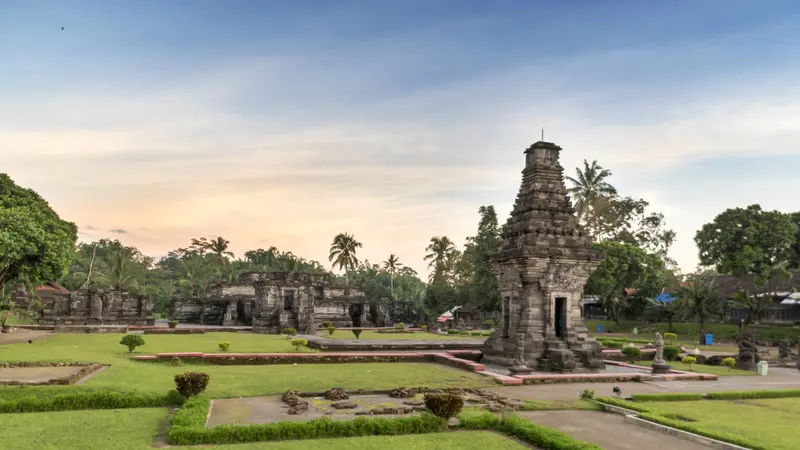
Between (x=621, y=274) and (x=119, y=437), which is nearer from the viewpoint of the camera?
(x=119, y=437)

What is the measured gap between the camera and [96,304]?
141 feet

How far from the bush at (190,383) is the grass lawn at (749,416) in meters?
10.9

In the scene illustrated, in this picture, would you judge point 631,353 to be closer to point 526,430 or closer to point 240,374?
point 240,374

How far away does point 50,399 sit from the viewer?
12609mm

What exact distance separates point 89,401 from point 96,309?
33.9 metres

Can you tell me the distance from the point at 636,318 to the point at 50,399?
56.2 m

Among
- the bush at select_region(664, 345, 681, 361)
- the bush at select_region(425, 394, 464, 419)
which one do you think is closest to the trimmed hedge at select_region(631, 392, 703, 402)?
the bush at select_region(425, 394, 464, 419)

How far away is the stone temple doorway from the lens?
76.8ft

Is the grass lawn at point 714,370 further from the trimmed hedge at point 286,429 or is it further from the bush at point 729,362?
the trimmed hedge at point 286,429

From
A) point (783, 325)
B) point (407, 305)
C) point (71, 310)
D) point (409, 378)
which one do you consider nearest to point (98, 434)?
point (409, 378)

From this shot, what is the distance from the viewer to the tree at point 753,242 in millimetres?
43625

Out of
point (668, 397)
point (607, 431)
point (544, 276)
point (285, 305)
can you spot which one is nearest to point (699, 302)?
point (544, 276)

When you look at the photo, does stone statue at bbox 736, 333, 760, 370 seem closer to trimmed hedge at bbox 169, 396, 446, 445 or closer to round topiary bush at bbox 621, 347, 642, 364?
round topiary bush at bbox 621, 347, 642, 364

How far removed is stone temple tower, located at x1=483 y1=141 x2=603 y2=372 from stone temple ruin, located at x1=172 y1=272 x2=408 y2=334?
21.7 meters
